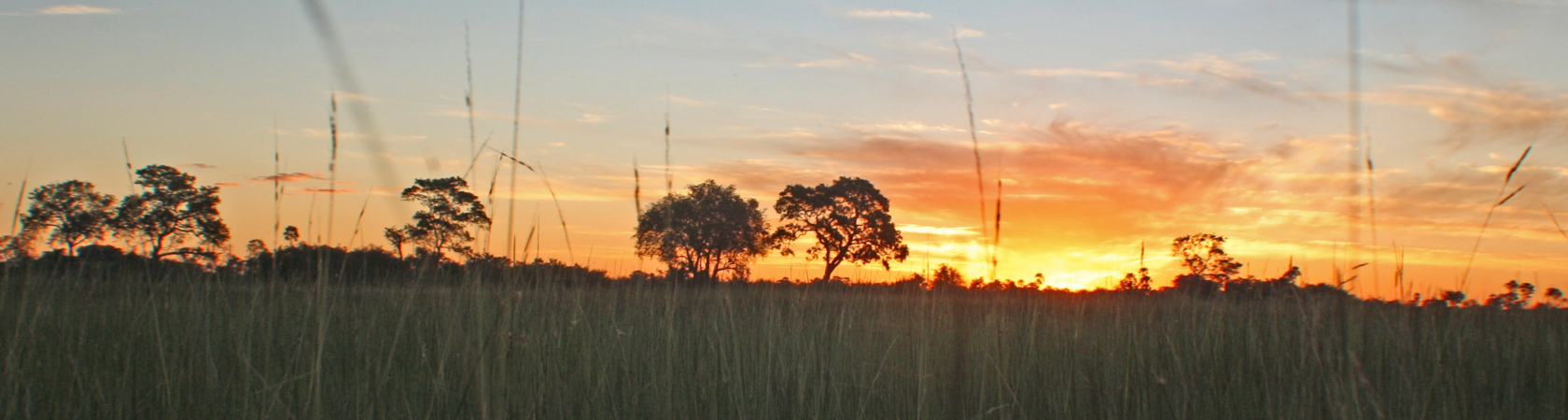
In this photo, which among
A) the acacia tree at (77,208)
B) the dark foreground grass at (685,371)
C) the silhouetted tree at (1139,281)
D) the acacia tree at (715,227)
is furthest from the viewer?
the acacia tree at (715,227)

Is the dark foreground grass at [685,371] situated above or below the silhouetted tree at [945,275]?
below

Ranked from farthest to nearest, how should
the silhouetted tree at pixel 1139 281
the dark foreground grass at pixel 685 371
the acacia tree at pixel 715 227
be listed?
the acacia tree at pixel 715 227, the silhouetted tree at pixel 1139 281, the dark foreground grass at pixel 685 371

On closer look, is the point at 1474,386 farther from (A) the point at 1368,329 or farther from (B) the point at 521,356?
(B) the point at 521,356

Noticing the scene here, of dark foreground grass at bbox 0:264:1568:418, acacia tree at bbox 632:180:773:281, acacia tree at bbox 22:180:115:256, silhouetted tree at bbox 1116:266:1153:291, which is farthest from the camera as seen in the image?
acacia tree at bbox 632:180:773:281

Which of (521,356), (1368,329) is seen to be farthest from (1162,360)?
(521,356)

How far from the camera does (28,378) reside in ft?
8.57

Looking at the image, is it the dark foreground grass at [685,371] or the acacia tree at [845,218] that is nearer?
the dark foreground grass at [685,371]

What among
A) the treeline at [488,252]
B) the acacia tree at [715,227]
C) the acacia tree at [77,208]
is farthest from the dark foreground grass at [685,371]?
the acacia tree at [715,227]

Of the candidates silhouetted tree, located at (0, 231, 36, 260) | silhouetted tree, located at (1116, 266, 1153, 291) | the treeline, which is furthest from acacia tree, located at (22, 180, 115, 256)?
silhouetted tree, located at (1116, 266, 1153, 291)

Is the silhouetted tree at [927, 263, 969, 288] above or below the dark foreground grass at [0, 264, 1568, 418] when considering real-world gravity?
above

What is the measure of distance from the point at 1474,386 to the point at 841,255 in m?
27.0

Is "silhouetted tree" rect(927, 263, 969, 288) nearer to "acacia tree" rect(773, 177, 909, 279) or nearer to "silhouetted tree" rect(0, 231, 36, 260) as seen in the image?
"silhouetted tree" rect(0, 231, 36, 260)

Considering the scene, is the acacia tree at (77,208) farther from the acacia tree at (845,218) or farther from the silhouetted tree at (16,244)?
the acacia tree at (845,218)

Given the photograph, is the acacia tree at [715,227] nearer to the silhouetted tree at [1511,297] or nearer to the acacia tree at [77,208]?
the acacia tree at [77,208]
